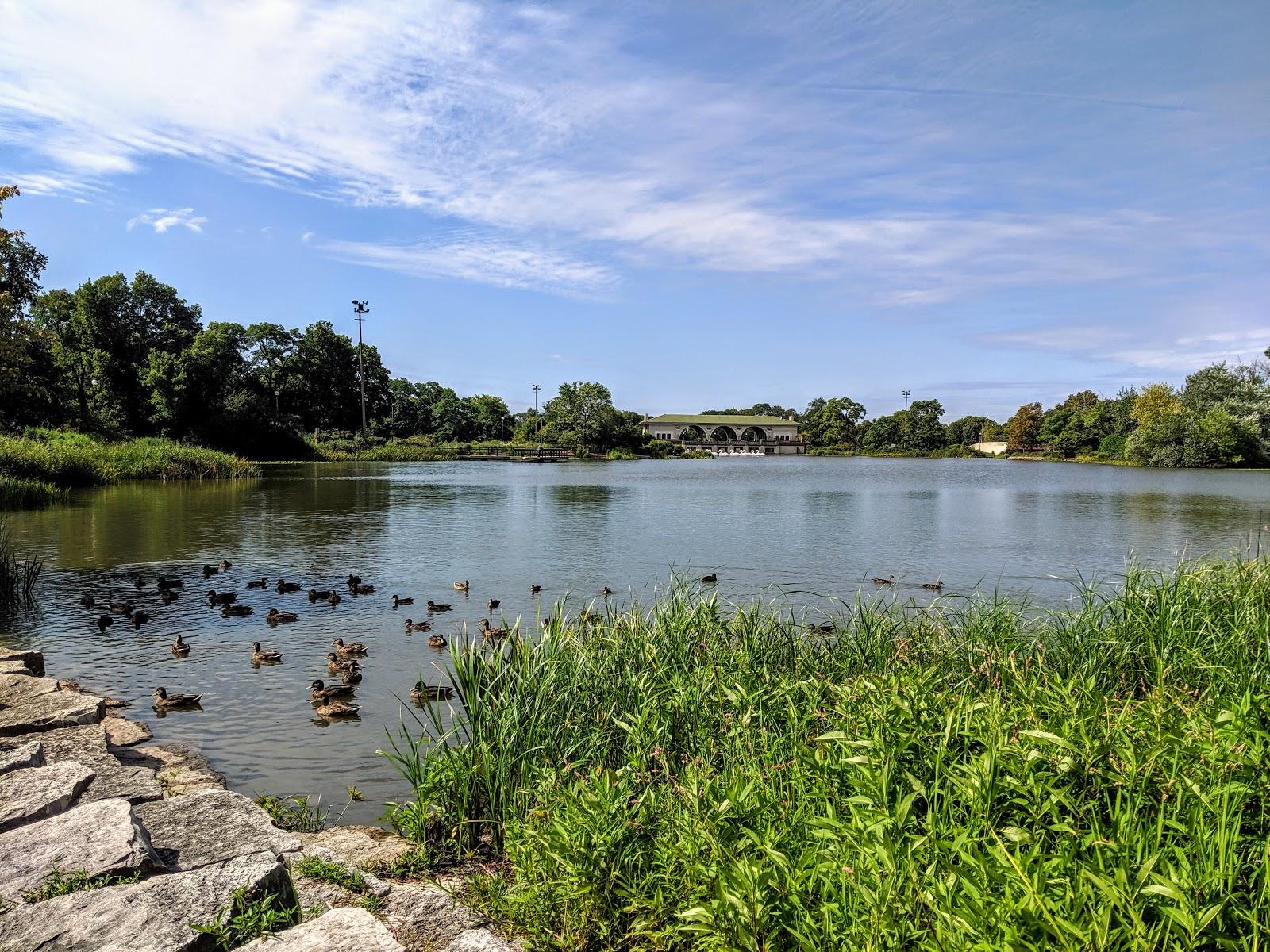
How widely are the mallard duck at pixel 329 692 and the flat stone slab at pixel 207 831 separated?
3.62 m

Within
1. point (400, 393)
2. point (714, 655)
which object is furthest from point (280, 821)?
point (400, 393)

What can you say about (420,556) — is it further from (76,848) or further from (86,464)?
(86,464)

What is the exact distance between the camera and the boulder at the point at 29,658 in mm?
7832

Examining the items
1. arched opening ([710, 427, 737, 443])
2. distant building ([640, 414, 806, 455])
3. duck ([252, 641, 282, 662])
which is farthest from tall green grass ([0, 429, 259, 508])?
arched opening ([710, 427, 737, 443])

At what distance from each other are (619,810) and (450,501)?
105 ft

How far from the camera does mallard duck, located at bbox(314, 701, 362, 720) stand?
26.2 feet

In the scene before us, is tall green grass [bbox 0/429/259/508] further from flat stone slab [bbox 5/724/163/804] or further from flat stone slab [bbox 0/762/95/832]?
flat stone slab [bbox 0/762/95/832]

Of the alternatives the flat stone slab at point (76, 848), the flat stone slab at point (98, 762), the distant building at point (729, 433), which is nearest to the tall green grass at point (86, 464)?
the flat stone slab at point (98, 762)

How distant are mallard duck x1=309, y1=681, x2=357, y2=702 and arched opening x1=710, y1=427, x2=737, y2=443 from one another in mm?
126927

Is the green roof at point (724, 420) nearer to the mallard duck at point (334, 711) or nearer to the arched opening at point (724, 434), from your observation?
the arched opening at point (724, 434)

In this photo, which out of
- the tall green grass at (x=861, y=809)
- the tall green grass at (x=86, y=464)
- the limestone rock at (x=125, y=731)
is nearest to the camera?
the tall green grass at (x=861, y=809)

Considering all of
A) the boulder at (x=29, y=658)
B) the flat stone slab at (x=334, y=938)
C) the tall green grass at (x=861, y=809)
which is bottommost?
the boulder at (x=29, y=658)

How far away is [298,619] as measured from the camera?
12586 mm

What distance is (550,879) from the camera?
351cm
